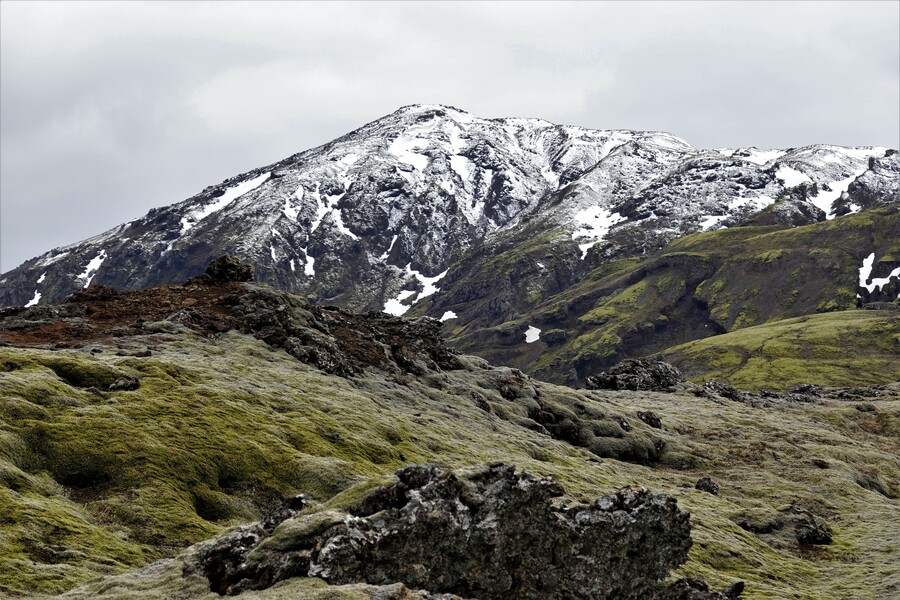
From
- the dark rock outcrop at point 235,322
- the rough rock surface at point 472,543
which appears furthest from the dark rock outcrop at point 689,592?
the dark rock outcrop at point 235,322

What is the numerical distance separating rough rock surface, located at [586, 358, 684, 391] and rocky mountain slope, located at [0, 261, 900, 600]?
17.8 m

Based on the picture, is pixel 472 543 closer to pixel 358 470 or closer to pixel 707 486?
pixel 358 470

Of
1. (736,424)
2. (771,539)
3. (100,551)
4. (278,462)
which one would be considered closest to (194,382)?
(278,462)

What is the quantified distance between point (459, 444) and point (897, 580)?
37017 millimetres

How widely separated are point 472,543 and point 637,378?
11302 cm

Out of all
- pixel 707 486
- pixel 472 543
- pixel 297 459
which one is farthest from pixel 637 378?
pixel 472 543

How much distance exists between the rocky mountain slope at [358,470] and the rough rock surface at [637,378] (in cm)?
1783

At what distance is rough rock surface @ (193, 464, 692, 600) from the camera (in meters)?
29.2

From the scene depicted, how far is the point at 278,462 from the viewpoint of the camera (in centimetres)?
5466

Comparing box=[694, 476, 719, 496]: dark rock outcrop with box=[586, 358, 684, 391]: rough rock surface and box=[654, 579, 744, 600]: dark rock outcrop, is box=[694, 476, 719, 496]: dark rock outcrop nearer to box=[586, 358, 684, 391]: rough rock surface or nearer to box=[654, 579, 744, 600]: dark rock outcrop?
box=[654, 579, 744, 600]: dark rock outcrop

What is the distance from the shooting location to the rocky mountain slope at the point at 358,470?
105 ft

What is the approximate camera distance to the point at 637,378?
141875 millimetres

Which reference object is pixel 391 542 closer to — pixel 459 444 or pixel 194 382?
pixel 194 382

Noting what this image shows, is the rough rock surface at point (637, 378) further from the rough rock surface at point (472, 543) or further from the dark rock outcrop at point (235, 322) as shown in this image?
the rough rock surface at point (472, 543)
